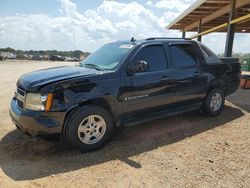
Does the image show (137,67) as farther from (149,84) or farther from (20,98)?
(20,98)

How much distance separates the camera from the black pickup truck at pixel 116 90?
3.65 metres

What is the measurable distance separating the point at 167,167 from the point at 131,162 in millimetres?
536

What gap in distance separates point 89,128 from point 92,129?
0.06 metres

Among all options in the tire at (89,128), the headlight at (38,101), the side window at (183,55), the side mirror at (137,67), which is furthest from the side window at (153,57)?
the headlight at (38,101)

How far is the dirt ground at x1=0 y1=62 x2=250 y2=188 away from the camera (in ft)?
10.4

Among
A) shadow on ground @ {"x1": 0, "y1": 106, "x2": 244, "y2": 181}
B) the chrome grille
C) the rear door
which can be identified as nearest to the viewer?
shadow on ground @ {"x1": 0, "y1": 106, "x2": 244, "y2": 181}

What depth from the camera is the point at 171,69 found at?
15.9 feet

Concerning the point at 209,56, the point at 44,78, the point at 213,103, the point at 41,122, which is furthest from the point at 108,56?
the point at 213,103

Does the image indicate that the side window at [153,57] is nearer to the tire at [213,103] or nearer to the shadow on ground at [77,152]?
the shadow on ground at [77,152]

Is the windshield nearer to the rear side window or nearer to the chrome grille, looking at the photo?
the chrome grille

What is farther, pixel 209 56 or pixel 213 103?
pixel 213 103

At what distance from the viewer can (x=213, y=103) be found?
19.2 feet

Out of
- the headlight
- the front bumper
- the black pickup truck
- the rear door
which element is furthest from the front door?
the headlight

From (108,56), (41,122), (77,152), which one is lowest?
(77,152)
